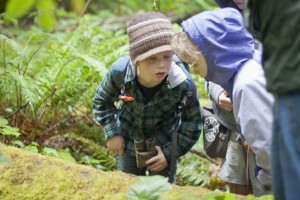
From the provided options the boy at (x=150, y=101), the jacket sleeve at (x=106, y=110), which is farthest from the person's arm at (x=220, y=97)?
the jacket sleeve at (x=106, y=110)

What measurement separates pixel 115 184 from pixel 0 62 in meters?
2.43

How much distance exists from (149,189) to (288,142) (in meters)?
0.88

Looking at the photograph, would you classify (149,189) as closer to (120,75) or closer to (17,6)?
(17,6)

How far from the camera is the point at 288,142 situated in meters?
1.69

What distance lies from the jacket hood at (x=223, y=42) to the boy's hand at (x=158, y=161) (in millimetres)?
1151

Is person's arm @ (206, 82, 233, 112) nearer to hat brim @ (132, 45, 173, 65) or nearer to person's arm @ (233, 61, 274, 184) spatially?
hat brim @ (132, 45, 173, 65)

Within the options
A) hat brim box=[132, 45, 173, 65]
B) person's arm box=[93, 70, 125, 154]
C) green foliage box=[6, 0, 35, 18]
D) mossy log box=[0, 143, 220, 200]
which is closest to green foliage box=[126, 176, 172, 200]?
mossy log box=[0, 143, 220, 200]

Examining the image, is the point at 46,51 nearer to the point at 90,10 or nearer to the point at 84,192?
the point at 84,192

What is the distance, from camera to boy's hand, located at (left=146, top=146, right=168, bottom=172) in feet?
13.8

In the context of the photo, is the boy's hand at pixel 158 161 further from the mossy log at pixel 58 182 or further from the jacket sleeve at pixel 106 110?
the mossy log at pixel 58 182

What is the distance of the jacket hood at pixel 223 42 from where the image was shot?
322 centimetres

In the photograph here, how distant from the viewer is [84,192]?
10.3 feet

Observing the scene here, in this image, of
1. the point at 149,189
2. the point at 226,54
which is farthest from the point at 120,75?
the point at 149,189

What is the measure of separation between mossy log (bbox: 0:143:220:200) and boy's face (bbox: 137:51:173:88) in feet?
2.61
